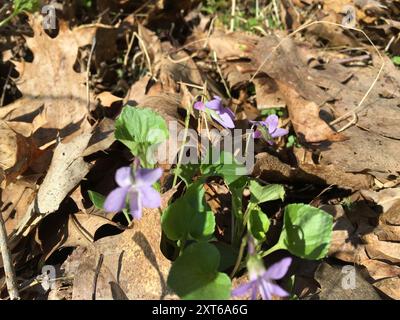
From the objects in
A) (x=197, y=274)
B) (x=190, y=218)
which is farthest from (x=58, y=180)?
(x=197, y=274)

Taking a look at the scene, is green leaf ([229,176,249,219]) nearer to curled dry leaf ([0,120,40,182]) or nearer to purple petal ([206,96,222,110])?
purple petal ([206,96,222,110])

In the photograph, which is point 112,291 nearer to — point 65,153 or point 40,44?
point 65,153

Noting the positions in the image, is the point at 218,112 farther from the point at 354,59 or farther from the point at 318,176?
the point at 354,59

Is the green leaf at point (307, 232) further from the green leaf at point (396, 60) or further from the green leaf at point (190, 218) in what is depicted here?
the green leaf at point (396, 60)

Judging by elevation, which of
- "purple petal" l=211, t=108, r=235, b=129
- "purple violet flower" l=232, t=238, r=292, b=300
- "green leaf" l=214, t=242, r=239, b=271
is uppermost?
"purple petal" l=211, t=108, r=235, b=129

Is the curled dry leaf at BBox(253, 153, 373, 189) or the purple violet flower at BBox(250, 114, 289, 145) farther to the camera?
the curled dry leaf at BBox(253, 153, 373, 189)

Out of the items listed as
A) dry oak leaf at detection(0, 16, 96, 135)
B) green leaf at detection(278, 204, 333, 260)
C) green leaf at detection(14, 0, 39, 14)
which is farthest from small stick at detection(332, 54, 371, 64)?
green leaf at detection(14, 0, 39, 14)
